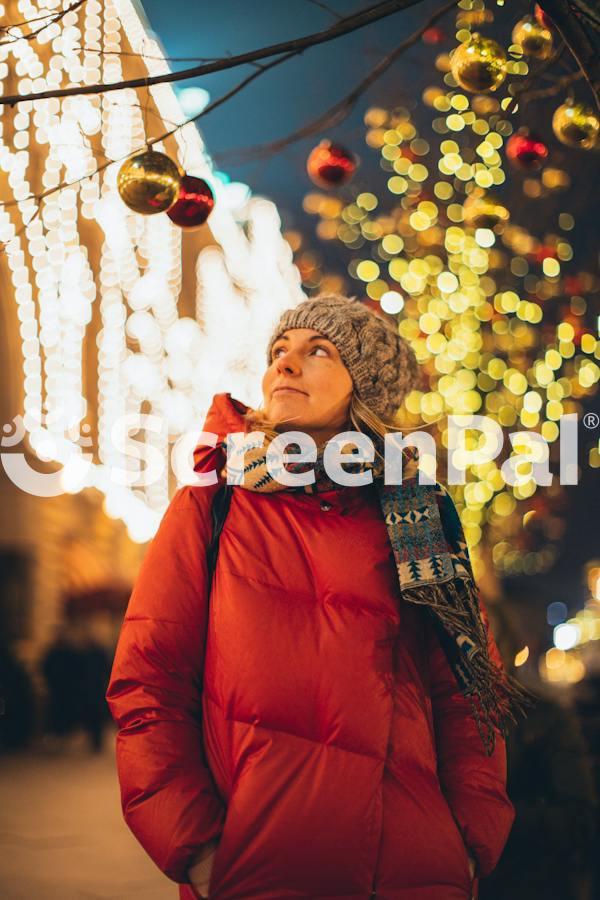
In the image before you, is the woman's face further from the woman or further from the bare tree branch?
the bare tree branch

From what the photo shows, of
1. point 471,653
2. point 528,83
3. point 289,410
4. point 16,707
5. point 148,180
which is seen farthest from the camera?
point 16,707

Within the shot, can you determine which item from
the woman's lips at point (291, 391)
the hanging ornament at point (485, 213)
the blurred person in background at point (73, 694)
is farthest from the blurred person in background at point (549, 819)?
the blurred person in background at point (73, 694)

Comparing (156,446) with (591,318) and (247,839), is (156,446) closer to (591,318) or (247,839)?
(591,318)

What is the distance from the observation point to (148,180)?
115 inches

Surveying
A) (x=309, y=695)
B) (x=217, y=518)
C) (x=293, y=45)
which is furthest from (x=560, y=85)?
(x=309, y=695)

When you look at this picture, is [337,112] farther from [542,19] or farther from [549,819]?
[549,819]

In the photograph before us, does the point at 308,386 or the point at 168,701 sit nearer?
the point at 168,701

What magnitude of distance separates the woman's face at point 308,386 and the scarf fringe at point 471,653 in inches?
26.7

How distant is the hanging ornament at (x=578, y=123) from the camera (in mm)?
3205

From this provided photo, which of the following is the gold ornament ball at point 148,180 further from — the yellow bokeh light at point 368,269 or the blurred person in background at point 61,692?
the blurred person in background at point 61,692

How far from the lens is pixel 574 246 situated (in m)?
8.05

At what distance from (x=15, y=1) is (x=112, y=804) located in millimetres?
5888

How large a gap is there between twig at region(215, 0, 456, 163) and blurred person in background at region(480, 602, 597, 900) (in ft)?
9.69

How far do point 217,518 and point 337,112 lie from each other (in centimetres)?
173
